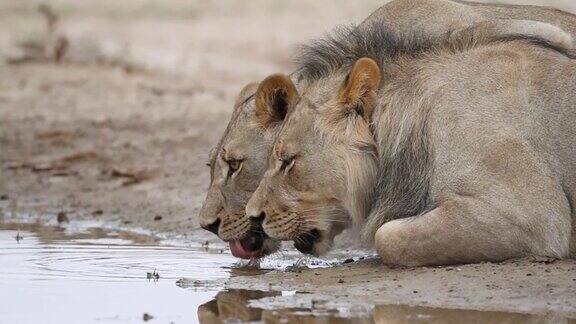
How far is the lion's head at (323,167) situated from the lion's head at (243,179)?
438mm

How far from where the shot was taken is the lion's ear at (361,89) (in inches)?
299

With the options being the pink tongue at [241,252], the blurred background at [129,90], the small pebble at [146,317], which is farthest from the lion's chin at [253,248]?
the blurred background at [129,90]

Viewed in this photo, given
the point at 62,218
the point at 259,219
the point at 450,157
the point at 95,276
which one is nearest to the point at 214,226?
the point at 259,219

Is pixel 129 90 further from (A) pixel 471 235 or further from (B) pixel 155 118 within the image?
(A) pixel 471 235

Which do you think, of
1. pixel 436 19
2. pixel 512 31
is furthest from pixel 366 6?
pixel 512 31

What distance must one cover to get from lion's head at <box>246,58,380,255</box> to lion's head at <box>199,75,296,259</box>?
44 cm

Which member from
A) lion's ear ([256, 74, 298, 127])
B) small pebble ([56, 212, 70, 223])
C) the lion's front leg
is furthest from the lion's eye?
small pebble ([56, 212, 70, 223])

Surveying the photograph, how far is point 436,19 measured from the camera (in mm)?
9102

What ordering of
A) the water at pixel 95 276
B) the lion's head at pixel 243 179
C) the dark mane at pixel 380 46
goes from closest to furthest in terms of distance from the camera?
the water at pixel 95 276, the dark mane at pixel 380 46, the lion's head at pixel 243 179

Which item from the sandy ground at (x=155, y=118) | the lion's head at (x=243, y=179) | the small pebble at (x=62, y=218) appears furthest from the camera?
the small pebble at (x=62, y=218)

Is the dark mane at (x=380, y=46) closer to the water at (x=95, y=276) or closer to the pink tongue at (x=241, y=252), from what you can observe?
the pink tongue at (x=241, y=252)

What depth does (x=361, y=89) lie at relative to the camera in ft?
25.2

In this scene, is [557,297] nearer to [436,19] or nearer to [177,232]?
[436,19]

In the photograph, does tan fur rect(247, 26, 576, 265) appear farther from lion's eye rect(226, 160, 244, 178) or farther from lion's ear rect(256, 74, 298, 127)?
lion's eye rect(226, 160, 244, 178)
